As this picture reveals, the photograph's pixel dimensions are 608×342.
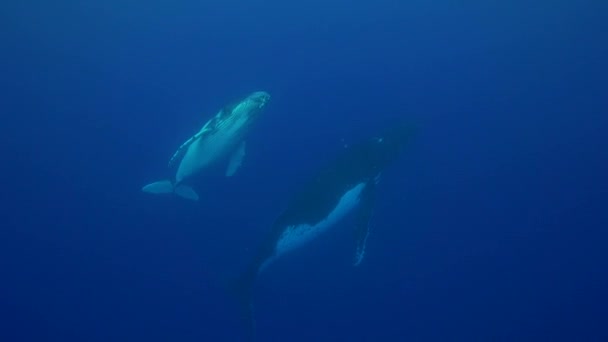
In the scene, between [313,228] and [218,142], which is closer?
[313,228]

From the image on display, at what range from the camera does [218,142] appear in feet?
32.4

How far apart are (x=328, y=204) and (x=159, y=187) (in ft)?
12.7

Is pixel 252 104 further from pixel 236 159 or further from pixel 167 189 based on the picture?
pixel 167 189

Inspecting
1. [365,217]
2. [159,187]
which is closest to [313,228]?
[365,217]

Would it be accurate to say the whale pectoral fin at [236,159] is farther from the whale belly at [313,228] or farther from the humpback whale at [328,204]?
the whale belly at [313,228]

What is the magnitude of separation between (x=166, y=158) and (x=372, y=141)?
23.4 feet

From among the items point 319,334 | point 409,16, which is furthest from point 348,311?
point 409,16

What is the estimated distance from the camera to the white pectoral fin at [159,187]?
10831 mm

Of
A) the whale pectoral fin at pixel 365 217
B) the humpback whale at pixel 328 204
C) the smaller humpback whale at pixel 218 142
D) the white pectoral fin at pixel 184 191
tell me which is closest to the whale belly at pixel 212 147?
the smaller humpback whale at pixel 218 142

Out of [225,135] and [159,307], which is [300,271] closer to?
[159,307]

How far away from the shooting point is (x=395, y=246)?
13391 millimetres

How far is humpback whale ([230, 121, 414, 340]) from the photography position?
9602 mm

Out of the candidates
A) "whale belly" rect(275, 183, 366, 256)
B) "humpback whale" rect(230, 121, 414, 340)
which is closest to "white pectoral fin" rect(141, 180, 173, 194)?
"humpback whale" rect(230, 121, 414, 340)

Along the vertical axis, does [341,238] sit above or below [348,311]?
above
